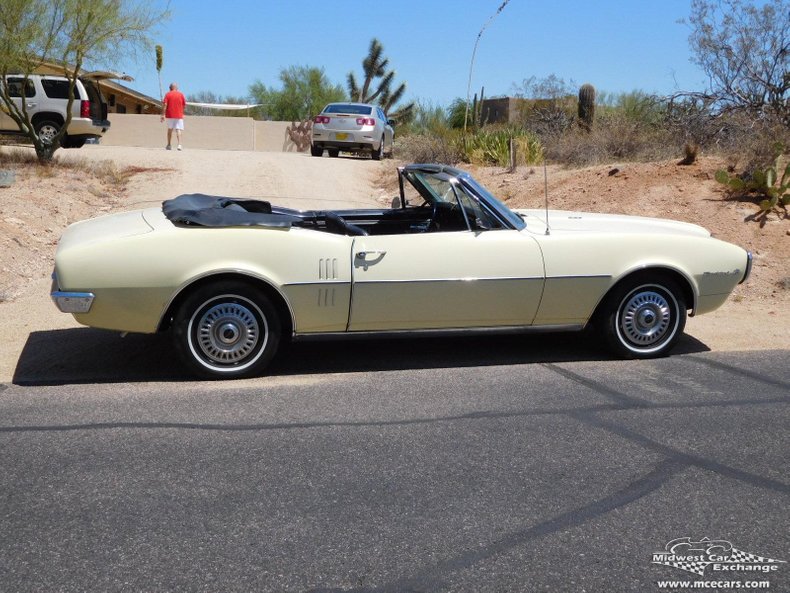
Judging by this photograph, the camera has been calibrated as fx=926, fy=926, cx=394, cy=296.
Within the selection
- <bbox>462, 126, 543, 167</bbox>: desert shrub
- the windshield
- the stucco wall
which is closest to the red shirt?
<bbox>462, 126, 543, 167</bbox>: desert shrub

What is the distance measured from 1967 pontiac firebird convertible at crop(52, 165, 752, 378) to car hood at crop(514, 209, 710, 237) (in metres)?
0.03

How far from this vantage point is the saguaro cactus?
18.0m

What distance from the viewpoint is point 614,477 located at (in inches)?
179

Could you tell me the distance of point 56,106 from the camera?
22.2m

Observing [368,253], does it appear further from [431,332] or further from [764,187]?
[764,187]

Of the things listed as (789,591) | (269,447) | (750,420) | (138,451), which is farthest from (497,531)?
(750,420)

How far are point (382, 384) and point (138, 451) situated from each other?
1871 millimetres

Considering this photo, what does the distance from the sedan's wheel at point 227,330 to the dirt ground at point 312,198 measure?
4.48 feet

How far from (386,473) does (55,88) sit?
66.8 feet

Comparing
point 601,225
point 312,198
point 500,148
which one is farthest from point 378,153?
point 601,225

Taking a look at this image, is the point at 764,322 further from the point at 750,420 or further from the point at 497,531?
the point at 497,531

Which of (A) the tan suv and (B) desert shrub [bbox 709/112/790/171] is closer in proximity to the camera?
(B) desert shrub [bbox 709/112/790/171]

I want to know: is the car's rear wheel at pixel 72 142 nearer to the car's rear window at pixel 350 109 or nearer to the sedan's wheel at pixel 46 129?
the sedan's wheel at pixel 46 129

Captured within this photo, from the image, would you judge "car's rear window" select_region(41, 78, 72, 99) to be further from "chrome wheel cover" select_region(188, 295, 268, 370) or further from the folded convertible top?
"chrome wheel cover" select_region(188, 295, 268, 370)
